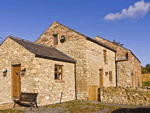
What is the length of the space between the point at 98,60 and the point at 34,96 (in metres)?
7.93

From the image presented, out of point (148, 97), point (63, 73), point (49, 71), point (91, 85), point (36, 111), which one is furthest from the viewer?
point (91, 85)

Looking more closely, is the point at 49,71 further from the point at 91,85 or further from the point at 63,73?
the point at 91,85

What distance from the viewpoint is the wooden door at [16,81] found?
36.5 feet

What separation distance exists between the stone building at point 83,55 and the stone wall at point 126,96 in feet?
3.83

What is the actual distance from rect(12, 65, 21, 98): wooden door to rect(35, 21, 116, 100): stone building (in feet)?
16.1

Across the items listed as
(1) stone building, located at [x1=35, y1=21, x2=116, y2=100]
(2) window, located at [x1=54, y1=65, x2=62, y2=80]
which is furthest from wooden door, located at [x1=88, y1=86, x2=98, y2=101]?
(2) window, located at [x1=54, y1=65, x2=62, y2=80]

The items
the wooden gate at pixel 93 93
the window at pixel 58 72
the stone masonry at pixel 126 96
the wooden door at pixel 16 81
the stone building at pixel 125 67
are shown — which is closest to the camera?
the stone masonry at pixel 126 96

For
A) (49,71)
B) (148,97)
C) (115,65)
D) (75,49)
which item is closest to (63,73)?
(49,71)

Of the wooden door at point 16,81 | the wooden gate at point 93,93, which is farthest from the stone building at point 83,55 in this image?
the wooden door at point 16,81

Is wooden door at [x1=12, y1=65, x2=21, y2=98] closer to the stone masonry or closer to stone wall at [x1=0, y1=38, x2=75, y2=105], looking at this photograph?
stone wall at [x1=0, y1=38, x2=75, y2=105]

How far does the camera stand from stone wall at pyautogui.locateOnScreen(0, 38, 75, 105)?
10.2 metres

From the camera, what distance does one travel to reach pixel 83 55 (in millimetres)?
13844

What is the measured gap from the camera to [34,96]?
9.54 metres

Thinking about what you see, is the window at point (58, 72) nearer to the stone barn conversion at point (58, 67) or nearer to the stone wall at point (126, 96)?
the stone barn conversion at point (58, 67)
